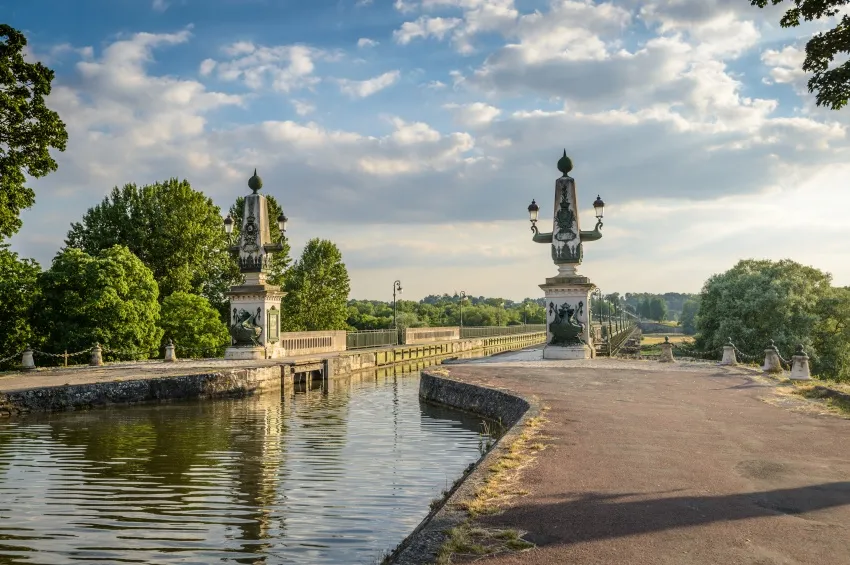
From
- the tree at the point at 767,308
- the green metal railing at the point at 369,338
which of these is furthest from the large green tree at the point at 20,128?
the tree at the point at 767,308

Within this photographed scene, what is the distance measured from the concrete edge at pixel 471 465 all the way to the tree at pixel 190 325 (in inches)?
857

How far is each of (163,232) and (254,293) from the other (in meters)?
18.3

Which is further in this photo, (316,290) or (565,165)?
(316,290)

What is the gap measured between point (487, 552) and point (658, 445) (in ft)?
19.3

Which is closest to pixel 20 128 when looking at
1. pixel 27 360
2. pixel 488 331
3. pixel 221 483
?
pixel 27 360

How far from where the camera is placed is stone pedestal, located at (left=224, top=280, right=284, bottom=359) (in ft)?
107

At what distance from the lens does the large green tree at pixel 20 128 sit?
950 inches

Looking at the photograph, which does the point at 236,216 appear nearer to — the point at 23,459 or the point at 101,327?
the point at 101,327

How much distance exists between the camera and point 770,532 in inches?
257

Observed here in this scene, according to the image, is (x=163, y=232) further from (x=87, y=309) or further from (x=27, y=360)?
(x=27, y=360)

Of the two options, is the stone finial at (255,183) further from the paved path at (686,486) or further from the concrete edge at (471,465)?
the paved path at (686,486)

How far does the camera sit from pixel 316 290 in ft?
198

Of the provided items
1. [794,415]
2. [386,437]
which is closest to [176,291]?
[386,437]

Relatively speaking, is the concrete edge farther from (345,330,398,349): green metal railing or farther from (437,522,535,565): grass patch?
(345,330,398,349): green metal railing
